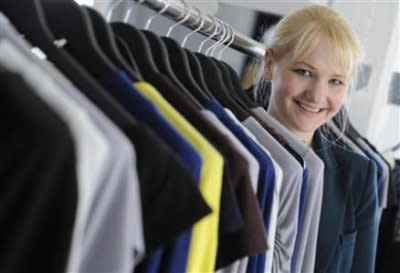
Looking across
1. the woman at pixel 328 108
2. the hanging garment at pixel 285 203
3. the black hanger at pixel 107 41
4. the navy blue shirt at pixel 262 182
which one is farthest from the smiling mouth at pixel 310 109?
the black hanger at pixel 107 41

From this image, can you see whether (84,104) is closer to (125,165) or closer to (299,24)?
(125,165)

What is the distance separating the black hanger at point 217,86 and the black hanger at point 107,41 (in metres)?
0.23

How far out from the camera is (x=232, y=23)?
1.72 meters

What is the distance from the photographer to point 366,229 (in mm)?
1084

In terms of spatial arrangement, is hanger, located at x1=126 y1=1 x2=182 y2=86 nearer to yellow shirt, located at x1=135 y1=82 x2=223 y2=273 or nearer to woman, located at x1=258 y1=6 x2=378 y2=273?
yellow shirt, located at x1=135 y1=82 x2=223 y2=273

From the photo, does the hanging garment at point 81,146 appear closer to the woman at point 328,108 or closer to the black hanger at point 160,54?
the black hanger at point 160,54

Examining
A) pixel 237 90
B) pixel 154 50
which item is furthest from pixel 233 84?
pixel 154 50

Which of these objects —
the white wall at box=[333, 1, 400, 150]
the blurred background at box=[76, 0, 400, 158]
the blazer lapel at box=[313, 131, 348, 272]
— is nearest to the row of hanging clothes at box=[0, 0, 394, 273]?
the blazer lapel at box=[313, 131, 348, 272]

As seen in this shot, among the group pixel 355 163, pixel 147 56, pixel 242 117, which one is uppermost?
pixel 147 56

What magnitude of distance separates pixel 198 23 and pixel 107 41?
1.07 ft

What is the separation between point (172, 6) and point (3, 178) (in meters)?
0.58

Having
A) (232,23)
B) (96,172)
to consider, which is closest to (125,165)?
(96,172)

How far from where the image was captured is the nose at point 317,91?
3.46 feet

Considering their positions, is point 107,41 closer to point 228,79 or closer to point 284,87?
point 228,79
